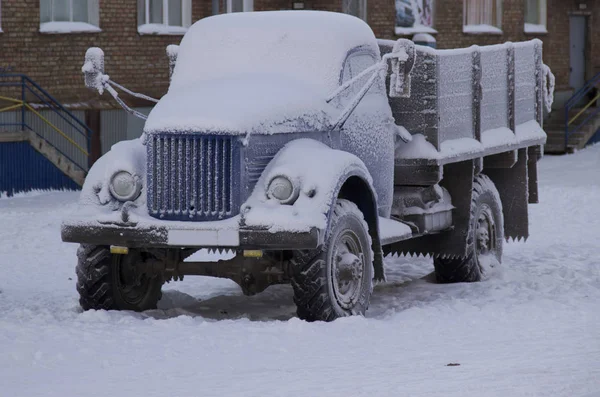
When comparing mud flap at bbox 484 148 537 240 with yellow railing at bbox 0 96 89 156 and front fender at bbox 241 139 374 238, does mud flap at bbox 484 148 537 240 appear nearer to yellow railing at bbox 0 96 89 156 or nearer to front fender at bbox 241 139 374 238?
front fender at bbox 241 139 374 238

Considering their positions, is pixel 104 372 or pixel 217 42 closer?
pixel 104 372

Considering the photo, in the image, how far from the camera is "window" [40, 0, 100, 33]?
2306 centimetres

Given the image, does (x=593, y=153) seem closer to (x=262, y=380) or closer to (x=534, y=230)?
(x=534, y=230)

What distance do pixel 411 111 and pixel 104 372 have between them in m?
4.52

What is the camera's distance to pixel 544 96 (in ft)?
49.2

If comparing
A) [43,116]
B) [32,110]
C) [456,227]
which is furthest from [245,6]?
[456,227]

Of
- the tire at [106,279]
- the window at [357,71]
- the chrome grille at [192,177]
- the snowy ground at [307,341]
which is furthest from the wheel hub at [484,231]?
the chrome grille at [192,177]

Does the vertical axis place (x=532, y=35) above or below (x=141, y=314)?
above

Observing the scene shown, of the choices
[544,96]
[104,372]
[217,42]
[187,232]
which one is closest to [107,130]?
[544,96]

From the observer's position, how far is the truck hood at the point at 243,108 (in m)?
9.70

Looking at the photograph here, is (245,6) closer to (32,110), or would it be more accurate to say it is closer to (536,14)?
(32,110)

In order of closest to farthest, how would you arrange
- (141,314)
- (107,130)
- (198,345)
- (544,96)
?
(198,345) < (141,314) < (544,96) < (107,130)

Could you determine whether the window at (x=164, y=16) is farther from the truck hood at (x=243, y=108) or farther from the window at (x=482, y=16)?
the truck hood at (x=243, y=108)

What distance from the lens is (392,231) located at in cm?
1106
